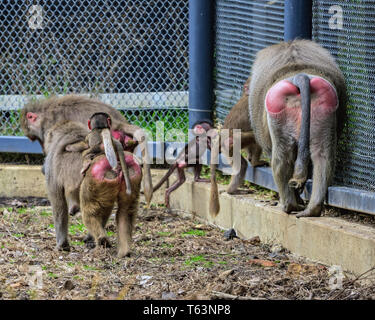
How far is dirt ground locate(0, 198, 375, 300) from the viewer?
5.46 meters

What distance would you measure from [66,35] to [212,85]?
6.41ft

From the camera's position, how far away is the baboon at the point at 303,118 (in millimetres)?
6324

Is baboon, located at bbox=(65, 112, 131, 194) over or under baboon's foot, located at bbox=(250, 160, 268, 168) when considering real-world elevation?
over

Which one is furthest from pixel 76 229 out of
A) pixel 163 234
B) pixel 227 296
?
pixel 227 296

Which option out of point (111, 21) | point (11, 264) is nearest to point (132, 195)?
point (11, 264)

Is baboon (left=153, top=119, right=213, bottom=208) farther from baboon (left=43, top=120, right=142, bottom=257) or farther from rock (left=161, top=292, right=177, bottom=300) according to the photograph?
rock (left=161, top=292, right=177, bottom=300)

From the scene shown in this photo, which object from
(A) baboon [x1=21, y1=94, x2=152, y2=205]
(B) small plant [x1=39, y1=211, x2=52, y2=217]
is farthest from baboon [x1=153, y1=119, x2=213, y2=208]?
(B) small plant [x1=39, y1=211, x2=52, y2=217]

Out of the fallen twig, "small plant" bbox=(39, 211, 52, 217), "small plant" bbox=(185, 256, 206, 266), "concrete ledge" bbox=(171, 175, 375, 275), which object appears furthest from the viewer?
"small plant" bbox=(39, 211, 52, 217)

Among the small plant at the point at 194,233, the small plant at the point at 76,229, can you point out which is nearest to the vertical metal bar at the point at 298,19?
the small plant at the point at 194,233

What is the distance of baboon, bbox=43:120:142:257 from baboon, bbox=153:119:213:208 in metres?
1.57

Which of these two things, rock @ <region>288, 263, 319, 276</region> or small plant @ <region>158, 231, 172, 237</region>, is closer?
rock @ <region>288, 263, 319, 276</region>

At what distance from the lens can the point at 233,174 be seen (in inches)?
322

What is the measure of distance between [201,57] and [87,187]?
9.61 ft

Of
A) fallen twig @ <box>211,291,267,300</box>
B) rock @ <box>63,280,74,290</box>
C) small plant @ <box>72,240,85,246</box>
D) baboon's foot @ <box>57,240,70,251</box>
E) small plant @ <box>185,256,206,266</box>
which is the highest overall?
fallen twig @ <box>211,291,267,300</box>
